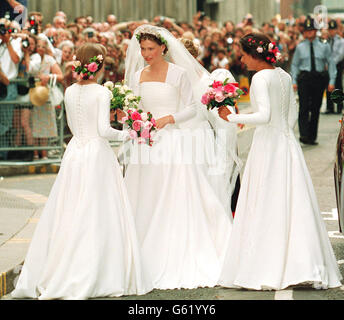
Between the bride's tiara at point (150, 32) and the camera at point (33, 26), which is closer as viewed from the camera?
the bride's tiara at point (150, 32)

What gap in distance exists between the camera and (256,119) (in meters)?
7.61

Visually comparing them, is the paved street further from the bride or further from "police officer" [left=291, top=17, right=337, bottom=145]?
the bride

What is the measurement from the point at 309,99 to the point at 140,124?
10248 millimetres

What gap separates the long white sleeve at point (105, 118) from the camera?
759 cm

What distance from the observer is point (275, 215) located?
769 cm

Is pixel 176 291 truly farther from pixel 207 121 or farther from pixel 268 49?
pixel 207 121

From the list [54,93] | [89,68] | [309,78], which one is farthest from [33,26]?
[89,68]

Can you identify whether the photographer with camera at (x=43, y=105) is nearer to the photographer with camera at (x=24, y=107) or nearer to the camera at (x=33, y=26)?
the photographer with camera at (x=24, y=107)

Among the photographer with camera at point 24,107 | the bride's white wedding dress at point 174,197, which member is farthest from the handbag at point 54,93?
the bride's white wedding dress at point 174,197

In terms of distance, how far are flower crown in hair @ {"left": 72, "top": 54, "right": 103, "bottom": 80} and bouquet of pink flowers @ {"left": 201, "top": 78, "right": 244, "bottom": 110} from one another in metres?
0.87

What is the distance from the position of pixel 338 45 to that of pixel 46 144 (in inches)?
436

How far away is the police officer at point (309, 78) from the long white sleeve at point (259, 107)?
10092 millimetres

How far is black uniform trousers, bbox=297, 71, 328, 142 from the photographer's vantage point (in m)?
17.7

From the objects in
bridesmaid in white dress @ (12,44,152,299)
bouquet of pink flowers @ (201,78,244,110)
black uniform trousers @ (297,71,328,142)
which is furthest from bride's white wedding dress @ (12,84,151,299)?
black uniform trousers @ (297,71,328,142)
